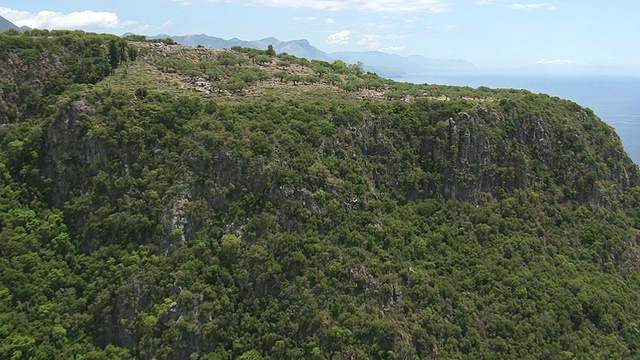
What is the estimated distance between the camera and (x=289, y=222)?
44.9 m

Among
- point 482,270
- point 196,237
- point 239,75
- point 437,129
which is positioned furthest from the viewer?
point 239,75

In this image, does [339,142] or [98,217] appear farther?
[339,142]

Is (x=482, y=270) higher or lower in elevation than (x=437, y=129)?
lower

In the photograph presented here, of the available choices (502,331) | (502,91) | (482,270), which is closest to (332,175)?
(482,270)

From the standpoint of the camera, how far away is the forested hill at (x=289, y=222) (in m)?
40.4

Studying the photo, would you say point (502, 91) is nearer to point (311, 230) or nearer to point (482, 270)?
point (482, 270)

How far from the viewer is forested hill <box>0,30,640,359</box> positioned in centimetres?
4041

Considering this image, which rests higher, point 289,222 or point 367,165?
point 367,165

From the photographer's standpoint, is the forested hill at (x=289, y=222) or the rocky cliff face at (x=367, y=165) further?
the rocky cliff face at (x=367, y=165)

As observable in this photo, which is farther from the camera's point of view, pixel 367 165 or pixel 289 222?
pixel 367 165

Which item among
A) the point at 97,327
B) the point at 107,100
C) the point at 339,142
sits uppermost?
the point at 107,100

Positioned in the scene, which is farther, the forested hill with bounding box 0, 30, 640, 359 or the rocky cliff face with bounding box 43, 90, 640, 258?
→ the rocky cliff face with bounding box 43, 90, 640, 258

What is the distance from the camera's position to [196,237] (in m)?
44.3

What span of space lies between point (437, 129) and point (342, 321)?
3175 centimetres
